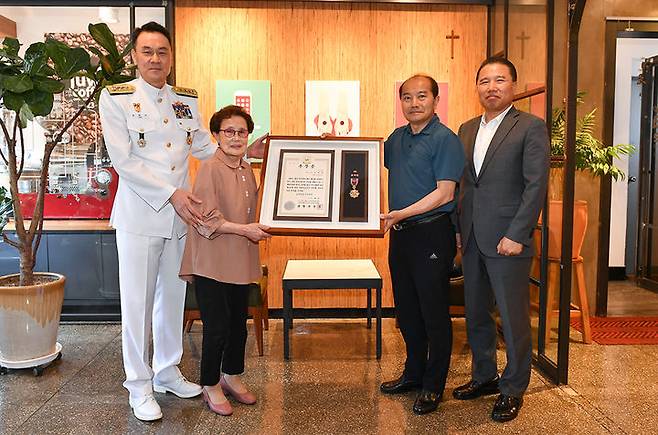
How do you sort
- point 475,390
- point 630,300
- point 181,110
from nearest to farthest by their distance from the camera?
1. point 181,110
2. point 475,390
3. point 630,300

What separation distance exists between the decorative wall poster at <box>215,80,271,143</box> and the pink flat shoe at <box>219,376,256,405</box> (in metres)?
2.15

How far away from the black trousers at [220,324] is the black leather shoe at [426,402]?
36.0 inches

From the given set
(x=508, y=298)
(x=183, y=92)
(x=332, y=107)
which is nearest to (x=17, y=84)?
(x=183, y=92)

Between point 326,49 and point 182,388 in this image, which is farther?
point 326,49

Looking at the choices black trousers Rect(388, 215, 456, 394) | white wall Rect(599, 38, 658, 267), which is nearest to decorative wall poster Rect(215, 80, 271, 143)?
black trousers Rect(388, 215, 456, 394)

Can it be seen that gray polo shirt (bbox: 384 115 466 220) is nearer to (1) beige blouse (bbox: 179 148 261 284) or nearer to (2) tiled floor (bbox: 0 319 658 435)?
(1) beige blouse (bbox: 179 148 261 284)

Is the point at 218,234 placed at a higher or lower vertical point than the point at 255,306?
higher

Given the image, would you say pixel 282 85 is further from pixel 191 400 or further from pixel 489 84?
pixel 191 400

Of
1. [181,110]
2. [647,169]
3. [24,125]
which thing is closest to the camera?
[181,110]

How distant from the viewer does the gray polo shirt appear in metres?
2.76

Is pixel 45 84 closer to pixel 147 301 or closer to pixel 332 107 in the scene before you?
pixel 147 301

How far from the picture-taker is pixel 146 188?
2729mm

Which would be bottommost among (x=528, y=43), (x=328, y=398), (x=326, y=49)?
(x=328, y=398)

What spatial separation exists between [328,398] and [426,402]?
1.75 ft
